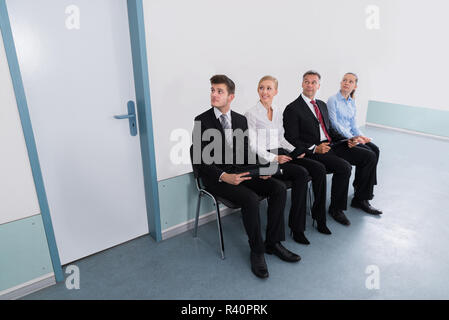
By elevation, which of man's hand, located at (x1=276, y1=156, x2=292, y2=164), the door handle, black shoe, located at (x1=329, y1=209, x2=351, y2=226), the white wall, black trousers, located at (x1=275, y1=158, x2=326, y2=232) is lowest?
black shoe, located at (x1=329, y1=209, x2=351, y2=226)

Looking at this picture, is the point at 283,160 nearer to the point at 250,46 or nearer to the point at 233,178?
the point at 233,178

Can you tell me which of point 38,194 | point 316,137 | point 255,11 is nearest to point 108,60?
point 38,194

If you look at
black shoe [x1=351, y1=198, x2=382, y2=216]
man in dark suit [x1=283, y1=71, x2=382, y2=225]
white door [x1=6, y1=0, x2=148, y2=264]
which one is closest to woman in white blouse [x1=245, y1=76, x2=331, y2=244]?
man in dark suit [x1=283, y1=71, x2=382, y2=225]

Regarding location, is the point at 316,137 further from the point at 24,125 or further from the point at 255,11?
the point at 24,125

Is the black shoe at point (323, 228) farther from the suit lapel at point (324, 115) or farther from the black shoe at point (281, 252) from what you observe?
the suit lapel at point (324, 115)

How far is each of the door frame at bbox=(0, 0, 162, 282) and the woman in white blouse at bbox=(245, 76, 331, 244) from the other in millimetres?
873

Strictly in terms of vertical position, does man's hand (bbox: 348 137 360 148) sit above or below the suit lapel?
below

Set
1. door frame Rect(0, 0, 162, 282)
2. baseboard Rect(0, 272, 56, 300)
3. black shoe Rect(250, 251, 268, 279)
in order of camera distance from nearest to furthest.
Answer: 1. door frame Rect(0, 0, 162, 282)
2. baseboard Rect(0, 272, 56, 300)
3. black shoe Rect(250, 251, 268, 279)

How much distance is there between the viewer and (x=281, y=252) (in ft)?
8.08

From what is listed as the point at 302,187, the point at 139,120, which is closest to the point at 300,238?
the point at 302,187

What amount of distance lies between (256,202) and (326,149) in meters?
1.05

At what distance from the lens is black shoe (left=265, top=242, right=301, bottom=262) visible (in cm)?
243

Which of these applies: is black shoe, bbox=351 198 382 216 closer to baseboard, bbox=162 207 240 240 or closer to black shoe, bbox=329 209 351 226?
black shoe, bbox=329 209 351 226
